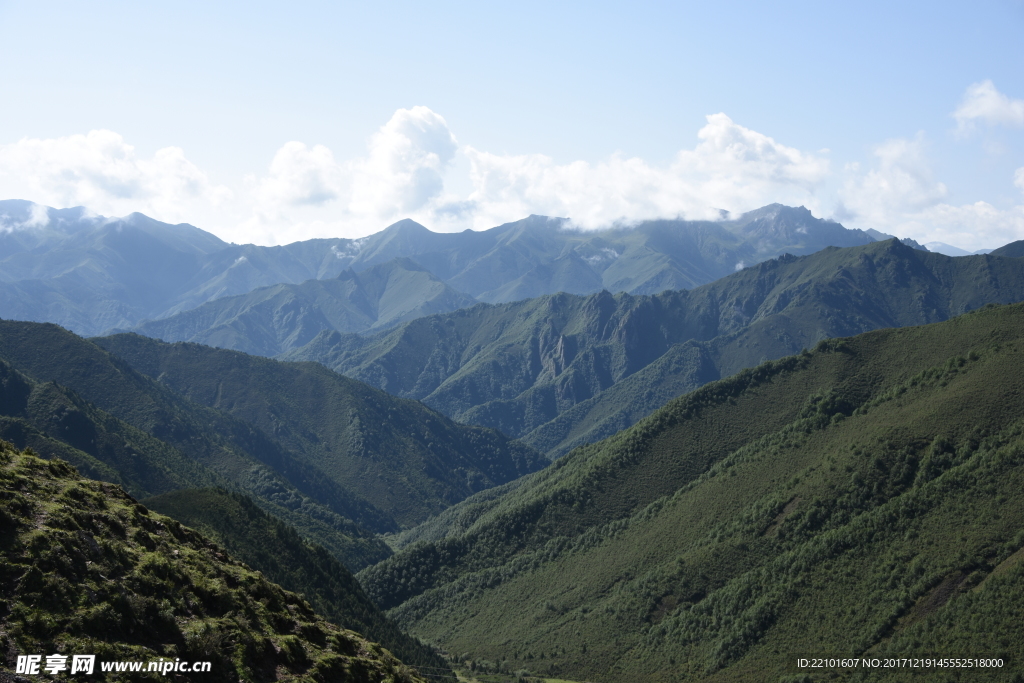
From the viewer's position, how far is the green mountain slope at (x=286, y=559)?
410 ft

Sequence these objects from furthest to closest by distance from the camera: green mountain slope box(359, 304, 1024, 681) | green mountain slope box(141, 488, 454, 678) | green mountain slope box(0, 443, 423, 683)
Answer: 1. green mountain slope box(141, 488, 454, 678)
2. green mountain slope box(359, 304, 1024, 681)
3. green mountain slope box(0, 443, 423, 683)

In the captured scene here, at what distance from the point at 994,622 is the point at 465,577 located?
123m

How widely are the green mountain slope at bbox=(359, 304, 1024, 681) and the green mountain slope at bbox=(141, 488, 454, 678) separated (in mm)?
30365

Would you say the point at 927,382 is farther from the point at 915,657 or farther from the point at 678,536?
the point at 915,657

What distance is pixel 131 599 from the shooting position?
4547 cm

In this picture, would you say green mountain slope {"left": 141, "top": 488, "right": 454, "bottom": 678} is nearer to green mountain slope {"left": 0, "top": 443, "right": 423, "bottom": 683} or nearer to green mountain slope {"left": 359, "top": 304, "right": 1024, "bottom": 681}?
green mountain slope {"left": 359, "top": 304, "right": 1024, "bottom": 681}

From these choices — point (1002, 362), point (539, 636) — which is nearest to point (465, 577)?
point (539, 636)

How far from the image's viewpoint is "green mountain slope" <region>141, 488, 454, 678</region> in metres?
125

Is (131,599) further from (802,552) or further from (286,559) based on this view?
(802,552)

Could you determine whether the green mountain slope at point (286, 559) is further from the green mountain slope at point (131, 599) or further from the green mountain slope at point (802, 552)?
the green mountain slope at point (131, 599)

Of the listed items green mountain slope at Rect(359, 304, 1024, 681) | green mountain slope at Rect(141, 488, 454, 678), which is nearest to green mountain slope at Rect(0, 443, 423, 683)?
green mountain slope at Rect(141, 488, 454, 678)

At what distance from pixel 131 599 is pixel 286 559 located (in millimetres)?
96331

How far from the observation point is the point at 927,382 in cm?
17750

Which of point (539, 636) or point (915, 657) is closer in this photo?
point (915, 657)
